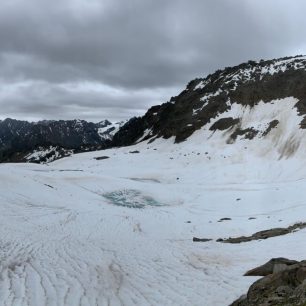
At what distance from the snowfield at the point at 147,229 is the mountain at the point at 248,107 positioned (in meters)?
5.10

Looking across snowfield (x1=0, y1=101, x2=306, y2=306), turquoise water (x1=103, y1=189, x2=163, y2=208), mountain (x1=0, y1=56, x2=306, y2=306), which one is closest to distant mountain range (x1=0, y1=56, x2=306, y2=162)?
mountain (x1=0, y1=56, x2=306, y2=306)

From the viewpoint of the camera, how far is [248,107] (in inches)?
3236

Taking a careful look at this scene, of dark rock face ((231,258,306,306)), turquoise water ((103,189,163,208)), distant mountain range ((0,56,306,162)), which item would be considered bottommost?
turquoise water ((103,189,163,208))

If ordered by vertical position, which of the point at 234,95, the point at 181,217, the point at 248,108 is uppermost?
the point at 234,95

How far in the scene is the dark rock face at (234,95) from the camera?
79.5 metres

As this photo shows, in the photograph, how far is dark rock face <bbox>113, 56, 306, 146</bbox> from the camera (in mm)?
79463

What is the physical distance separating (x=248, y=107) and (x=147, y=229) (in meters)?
57.3

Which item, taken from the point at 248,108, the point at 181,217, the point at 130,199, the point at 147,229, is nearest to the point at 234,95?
the point at 248,108

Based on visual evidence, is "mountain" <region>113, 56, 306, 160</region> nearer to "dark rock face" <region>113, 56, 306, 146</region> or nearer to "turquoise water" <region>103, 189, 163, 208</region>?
"dark rock face" <region>113, 56, 306, 146</region>

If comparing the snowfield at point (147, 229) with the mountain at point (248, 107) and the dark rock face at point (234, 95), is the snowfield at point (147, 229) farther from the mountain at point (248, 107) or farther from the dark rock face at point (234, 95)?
the dark rock face at point (234, 95)

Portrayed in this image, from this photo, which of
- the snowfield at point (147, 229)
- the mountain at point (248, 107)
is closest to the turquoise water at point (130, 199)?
the snowfield at point (147, 229)

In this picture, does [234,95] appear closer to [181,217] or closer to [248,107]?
[248,107]

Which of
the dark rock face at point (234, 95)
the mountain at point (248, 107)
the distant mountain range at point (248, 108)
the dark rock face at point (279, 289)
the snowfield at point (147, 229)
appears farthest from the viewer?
the dark rock face at point (234, 95)

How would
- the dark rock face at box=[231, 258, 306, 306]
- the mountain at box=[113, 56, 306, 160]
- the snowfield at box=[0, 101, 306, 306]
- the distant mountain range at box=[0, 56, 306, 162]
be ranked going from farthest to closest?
the mountain at box=[113, 56, 306, 160], the distant mountain range at box=[0, 56, 306, 162], the snowfield at box=[0, 101, 306, 306], the dark rock face at box=[231, 258, 306, 306]
